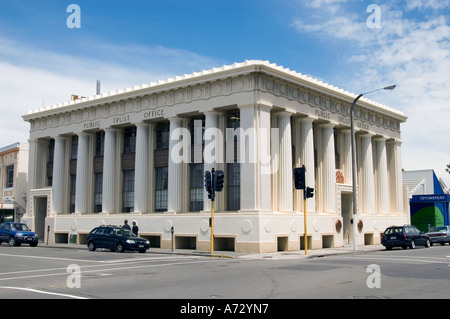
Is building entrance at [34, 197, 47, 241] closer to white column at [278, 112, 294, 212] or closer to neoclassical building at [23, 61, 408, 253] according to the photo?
neoclassical building at [23, 61, 408, 253]

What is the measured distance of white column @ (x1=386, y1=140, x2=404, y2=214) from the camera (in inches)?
1673

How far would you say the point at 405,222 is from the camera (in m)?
42.3

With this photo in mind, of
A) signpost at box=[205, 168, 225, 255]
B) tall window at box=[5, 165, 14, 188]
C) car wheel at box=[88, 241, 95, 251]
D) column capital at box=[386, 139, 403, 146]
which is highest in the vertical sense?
column capital at box=[386, 139, 403, 146]

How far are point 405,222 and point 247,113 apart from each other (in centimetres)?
2102

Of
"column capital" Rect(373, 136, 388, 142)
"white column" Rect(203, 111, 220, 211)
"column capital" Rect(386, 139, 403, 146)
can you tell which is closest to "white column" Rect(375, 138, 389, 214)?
"column capital" Rect(373, 136, 388, 142)

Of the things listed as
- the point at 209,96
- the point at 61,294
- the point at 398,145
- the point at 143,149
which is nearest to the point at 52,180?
the point at 143,149

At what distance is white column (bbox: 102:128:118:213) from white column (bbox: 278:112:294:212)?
42.2ft

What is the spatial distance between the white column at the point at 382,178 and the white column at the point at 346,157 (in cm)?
446

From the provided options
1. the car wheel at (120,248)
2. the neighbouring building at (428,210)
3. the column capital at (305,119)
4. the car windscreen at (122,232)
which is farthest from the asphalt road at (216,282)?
the neighbouring building at (428,210)

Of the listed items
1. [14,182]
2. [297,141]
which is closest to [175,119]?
[297,141]

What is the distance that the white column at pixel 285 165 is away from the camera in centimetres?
3042

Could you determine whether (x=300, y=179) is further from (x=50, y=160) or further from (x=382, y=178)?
(x=50, y=160)

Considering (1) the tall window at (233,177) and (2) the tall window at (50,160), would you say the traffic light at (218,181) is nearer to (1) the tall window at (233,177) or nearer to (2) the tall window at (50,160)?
(1) the tall window at (233,177)
